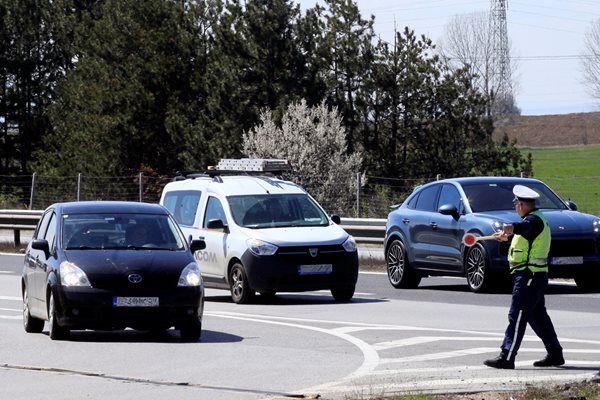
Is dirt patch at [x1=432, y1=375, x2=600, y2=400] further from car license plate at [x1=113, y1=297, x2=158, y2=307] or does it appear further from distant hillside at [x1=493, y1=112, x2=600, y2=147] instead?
distant hillside at [x1=493, y1=112, x2=600, y2=147]

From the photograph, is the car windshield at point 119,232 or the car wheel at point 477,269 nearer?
the car windshield at point 119,232

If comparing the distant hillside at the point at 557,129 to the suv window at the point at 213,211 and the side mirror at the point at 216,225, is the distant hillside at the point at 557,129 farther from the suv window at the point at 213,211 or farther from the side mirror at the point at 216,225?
the side mirror at the point at 216,225

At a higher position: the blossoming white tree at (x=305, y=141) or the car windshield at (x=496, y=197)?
the blossoming white tree at (x=305, y=141)

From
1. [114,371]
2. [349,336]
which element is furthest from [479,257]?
[114,371]

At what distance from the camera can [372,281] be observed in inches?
957

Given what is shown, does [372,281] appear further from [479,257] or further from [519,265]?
[519,265]

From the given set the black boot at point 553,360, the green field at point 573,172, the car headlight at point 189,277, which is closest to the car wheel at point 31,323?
the car headlight at point 189,277

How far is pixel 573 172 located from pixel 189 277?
63592 mm

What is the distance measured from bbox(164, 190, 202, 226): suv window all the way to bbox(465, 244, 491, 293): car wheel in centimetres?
424

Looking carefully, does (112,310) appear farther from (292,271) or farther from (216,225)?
(216,225)

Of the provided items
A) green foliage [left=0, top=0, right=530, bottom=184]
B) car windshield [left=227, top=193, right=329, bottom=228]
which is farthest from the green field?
car windshield [left=227, top=193, right=329, bottom=228]

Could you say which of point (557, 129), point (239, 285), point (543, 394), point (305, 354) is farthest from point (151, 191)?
point (557, 129)

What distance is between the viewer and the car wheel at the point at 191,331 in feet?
47.7

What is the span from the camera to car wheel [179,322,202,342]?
47.7 ft
